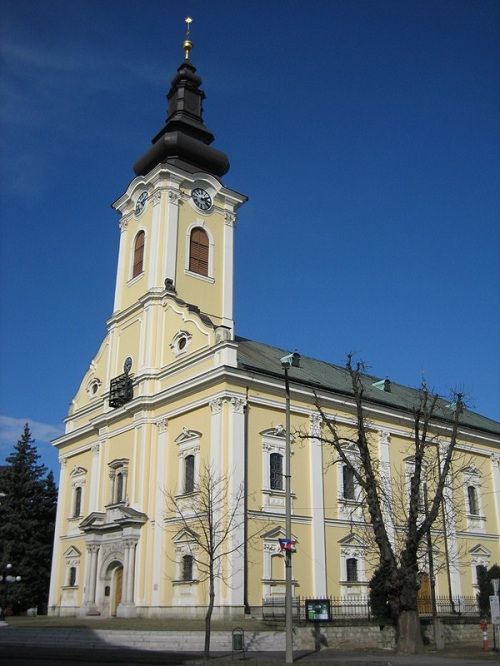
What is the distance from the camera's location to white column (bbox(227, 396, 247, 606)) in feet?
93.4

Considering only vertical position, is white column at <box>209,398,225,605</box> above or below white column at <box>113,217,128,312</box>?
below

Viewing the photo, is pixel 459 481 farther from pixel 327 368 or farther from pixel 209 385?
pixel 209 385

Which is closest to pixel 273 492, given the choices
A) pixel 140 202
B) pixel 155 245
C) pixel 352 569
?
pixel 352 569

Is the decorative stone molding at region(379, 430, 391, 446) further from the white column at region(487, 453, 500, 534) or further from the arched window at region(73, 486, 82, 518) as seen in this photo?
the arched window at region(73, 486, 82, 518)

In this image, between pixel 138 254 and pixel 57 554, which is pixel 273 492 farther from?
pixel 138 254

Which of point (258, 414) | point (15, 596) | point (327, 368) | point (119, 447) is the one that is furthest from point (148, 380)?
point (15, 596)

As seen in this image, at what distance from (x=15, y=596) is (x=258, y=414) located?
72.4 feet

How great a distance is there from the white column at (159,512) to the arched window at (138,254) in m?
10.5

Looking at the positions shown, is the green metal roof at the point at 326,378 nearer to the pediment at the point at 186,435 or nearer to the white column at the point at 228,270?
the white column at the point at 228,270

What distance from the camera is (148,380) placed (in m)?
36.4

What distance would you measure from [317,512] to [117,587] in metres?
10.5

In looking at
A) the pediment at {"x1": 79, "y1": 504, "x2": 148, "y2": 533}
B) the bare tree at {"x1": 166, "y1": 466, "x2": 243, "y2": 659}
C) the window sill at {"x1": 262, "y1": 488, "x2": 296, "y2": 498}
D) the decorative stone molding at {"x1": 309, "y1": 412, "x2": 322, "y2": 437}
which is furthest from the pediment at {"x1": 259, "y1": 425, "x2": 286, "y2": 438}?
the pediment at {"x1": 79, "y1": 504, "x2": 148, "y2": 533}

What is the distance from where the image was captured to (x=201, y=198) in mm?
42125

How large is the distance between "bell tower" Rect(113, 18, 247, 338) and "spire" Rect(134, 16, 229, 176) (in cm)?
6
